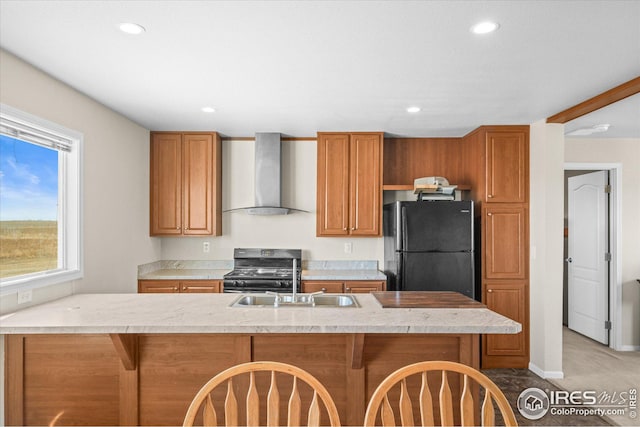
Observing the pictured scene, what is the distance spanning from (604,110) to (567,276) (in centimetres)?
284

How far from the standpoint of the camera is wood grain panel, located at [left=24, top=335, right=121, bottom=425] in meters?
2.18

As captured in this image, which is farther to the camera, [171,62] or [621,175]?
[621,175]

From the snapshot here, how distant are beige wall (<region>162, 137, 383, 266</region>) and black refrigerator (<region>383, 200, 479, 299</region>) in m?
0.74

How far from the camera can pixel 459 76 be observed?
8.86 ft

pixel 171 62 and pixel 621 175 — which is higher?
pixel 171 62

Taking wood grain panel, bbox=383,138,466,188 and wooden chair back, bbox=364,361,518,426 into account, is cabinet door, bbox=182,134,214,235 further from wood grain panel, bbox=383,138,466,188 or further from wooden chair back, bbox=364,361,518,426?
wooden chair back, bbox=364,361,518,426

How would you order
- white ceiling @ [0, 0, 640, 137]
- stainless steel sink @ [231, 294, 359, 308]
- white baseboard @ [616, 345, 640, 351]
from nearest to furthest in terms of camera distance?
white ceiling @ [0, 0, 640, 137], stainless steel sink @ [231, 294, 359, 308], white baseboard @ [616, 345, 640, 351]

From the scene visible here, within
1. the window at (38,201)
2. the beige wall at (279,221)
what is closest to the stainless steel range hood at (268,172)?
the beige wall at (279,221)

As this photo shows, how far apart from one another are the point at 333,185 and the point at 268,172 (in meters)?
0.71

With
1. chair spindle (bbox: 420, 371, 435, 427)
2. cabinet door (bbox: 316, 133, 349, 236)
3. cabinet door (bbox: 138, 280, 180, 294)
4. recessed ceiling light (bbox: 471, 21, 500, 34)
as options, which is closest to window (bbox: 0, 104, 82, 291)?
cabinet door (bbox: 138, 280, 180, 294)

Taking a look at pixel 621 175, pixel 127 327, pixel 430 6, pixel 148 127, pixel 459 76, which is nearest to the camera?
pixel 430 6

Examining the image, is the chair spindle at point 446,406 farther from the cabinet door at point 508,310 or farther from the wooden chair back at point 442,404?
the cabinet door at point 508,310

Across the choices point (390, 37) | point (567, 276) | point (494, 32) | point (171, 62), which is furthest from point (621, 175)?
point (171, 62)

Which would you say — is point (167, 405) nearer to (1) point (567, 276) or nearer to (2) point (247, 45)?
(2) point (247, 45)
